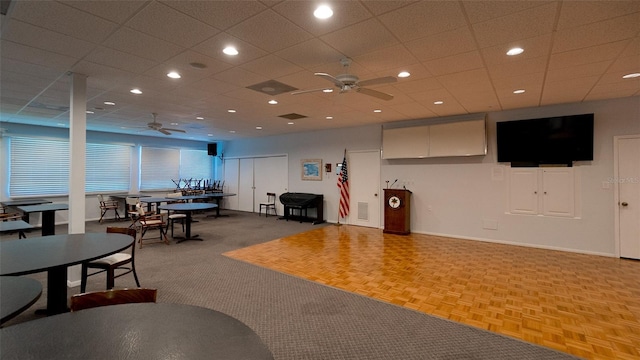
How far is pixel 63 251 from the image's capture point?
2.37 meters

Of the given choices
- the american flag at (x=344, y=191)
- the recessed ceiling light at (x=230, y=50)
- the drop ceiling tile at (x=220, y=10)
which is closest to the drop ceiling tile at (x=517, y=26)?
the drop ceiling tile at (x=220, y=10)

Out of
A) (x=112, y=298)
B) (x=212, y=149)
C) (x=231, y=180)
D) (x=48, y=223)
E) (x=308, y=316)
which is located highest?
(x=212, y=149)

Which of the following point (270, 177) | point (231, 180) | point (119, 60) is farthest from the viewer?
point (231, 180)

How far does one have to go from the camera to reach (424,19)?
2453mm

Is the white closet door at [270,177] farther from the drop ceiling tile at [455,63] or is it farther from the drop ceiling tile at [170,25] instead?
the drop ceiling tile at [170,25]

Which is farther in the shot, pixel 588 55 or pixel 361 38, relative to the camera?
pixel 588 55

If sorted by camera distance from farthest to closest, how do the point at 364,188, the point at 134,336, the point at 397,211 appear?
the point at 364,188 < the point at 397,211 < the point at 134,336

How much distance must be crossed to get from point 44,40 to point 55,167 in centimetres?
721

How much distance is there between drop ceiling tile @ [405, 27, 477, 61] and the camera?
8.95 ft

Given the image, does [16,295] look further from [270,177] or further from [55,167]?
[55,167]

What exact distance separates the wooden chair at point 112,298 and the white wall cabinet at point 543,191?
659 centimetres

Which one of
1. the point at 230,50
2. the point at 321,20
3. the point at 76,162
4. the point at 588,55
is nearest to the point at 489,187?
the point at 588,55

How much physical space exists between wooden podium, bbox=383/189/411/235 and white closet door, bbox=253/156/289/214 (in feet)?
12.7

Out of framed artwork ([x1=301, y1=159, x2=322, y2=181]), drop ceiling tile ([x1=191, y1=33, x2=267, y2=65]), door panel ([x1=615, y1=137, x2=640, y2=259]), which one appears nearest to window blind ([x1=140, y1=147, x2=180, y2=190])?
framed artwork ([x1=301, y1=159, x2=322, y2=181])
